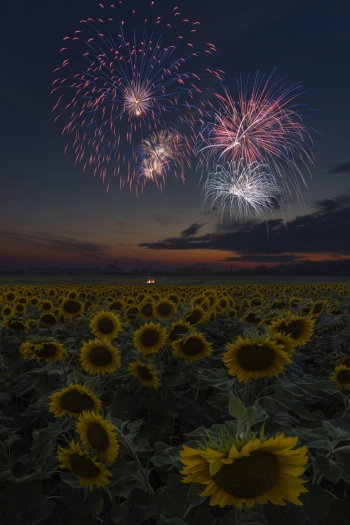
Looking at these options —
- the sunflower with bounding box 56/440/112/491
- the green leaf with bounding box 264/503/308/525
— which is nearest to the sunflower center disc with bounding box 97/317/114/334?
the sunflower with bounding box 56/440/112/491

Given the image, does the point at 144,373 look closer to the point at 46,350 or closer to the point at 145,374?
the point at 145,374

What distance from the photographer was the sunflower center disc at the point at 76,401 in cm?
321

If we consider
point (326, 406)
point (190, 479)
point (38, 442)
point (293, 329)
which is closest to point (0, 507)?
point (38, 442)

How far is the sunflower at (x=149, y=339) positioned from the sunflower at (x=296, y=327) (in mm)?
1566

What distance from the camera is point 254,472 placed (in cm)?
153

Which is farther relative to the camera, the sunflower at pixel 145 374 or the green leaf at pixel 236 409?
the sunflower at pixel 145 374

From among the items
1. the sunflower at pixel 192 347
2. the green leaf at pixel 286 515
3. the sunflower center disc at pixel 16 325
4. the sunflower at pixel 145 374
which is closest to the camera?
the green leaf at pixel 286 515

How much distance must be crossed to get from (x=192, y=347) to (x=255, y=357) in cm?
152

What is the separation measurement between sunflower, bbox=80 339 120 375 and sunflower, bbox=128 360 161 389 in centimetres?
24

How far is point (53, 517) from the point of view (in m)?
3.99

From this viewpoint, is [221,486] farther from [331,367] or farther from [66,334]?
[66,334]

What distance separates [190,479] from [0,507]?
263 centimetres

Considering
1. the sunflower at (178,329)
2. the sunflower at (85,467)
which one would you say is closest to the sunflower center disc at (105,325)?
the sunflower at (178,329)

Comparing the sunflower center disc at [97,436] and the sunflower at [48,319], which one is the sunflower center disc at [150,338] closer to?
the sunflower center disc at [97,436]
